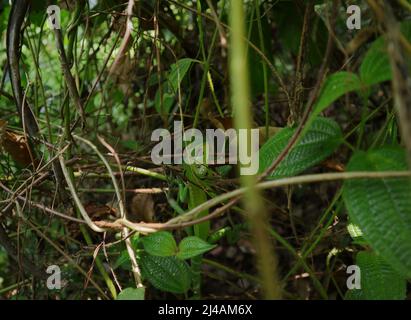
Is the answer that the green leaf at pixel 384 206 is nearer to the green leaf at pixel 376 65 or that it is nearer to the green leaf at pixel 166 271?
the green leaf at pixel 376 65

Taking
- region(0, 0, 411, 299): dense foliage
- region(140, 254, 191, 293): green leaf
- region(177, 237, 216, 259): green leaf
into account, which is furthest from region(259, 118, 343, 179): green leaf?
region(140, 254, 191, 293): green leaf

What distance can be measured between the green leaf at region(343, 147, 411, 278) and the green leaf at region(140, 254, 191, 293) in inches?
14.1

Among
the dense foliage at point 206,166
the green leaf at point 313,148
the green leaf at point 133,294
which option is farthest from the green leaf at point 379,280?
the green leaf at point 133,294

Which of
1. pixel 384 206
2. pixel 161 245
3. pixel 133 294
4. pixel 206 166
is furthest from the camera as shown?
pixel 206 166

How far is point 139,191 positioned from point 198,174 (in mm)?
157

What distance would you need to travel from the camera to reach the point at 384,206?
1.71 feet

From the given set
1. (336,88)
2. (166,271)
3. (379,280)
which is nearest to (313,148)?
(336,88)

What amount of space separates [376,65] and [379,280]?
31 centimetres

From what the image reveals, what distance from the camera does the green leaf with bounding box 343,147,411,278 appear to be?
504mm

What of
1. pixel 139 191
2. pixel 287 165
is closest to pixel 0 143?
pixel 139 191

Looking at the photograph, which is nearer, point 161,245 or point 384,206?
point 384,206

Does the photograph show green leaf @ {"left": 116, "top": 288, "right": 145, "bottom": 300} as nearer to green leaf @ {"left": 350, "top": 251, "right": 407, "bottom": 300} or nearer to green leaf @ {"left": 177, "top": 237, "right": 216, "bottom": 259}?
green leaf @ {"left": 177, "top": 237, "right": 216, "bottom": 259}

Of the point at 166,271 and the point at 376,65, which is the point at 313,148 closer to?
the point at 376,65
